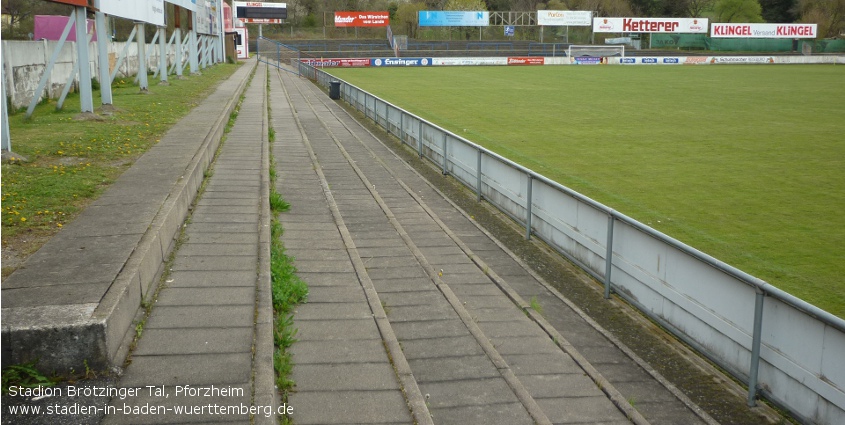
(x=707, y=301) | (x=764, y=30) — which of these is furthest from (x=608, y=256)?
(x=764, y=30)

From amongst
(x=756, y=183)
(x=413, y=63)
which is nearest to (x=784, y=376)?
(x=756, y=183)

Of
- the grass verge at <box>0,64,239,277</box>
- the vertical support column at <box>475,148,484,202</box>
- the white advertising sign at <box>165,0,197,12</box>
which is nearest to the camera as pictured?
the grass verge at <box>0,64,239,277</box>

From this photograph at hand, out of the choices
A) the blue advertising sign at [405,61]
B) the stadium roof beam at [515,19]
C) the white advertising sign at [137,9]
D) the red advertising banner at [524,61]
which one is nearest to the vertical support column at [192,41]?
the white advertising sign at [137,9]

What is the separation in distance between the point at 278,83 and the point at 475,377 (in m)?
39.4

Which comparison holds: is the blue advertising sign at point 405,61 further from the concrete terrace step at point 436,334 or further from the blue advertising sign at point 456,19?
the concrete terrace step at point 436,334

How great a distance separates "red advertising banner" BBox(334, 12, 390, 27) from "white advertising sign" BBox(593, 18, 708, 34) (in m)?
26.1

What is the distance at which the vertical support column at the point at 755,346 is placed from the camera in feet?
18.6

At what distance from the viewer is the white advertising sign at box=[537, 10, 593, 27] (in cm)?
8819

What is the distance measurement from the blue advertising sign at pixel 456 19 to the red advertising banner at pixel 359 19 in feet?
19.7

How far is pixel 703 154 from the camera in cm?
1839

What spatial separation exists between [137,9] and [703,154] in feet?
52.4

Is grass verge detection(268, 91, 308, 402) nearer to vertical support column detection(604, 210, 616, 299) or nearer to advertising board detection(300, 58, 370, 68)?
vertical support column detection(604, 210, 616, 299)

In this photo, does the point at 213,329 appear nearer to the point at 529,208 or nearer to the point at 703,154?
the point at 529,208

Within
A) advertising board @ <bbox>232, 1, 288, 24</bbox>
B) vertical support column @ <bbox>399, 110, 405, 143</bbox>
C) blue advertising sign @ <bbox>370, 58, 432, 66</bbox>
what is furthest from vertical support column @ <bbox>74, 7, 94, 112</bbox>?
advertising board @ <bbox>232, 1, 288, 24</bbox>
